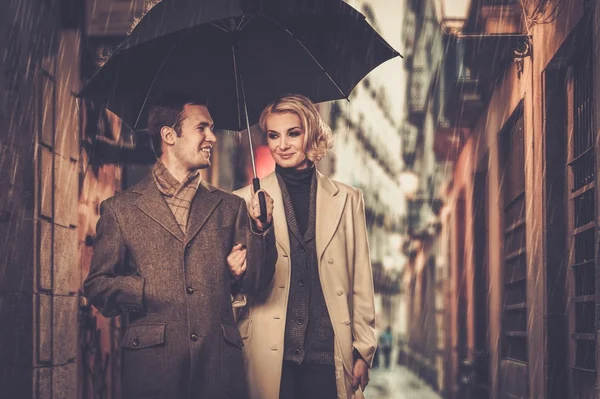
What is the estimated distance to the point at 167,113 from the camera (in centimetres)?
510

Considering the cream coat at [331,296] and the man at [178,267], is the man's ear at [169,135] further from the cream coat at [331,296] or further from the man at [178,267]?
the cream coat at [331,296]

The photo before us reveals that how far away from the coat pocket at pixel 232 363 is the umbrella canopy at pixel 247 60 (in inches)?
52.6

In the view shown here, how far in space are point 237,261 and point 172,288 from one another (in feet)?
1.19

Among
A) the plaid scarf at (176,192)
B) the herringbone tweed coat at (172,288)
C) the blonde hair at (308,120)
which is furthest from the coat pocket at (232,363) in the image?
the blonde hair at (308,120)

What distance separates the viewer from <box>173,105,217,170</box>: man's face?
5.02m

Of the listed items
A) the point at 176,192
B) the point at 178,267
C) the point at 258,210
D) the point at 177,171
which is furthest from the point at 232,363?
the point at 177,171

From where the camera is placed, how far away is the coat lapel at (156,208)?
4980 mm

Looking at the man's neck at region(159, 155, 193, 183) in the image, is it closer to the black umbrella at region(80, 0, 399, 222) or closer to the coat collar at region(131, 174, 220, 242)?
the coat collar at region(131, 174, 220, 242)

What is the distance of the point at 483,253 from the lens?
16250mm

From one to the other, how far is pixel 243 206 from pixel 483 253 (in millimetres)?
11618

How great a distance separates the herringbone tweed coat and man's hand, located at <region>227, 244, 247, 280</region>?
0.04m

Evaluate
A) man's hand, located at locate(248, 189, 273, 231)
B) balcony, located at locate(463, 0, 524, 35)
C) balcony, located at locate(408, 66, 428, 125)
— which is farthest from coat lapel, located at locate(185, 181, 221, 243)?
balcony, located at locate(408, 66, 428, 125)

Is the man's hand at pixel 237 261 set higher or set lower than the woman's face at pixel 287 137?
lower

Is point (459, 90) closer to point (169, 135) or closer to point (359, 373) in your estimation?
point (359, 373)
